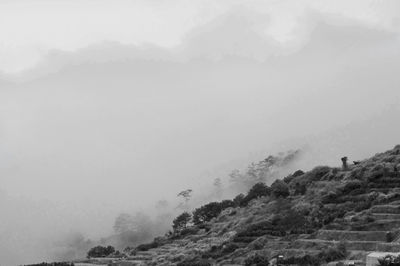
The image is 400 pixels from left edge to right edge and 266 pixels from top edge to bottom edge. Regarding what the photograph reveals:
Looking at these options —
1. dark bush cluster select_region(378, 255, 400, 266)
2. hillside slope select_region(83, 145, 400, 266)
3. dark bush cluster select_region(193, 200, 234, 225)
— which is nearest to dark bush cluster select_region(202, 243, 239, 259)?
hillside slope select_region(83, 145, 400, 266)

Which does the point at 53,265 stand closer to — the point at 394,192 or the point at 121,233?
the point at 394,192

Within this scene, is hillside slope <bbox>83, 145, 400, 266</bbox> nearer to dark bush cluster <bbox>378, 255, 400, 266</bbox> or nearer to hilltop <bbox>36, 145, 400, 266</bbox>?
hilltop <bbox>36, 145, 400, 266</bbox>

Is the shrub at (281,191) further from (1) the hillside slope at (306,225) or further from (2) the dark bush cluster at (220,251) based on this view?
(2) the dark bush cluster at (220,251)

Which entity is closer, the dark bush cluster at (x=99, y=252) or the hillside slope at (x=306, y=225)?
the hillside slope at (x=306, y=225)

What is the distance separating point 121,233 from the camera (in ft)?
479

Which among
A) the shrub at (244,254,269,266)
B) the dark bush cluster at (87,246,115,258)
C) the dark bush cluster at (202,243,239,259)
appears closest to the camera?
the shrub at (244,254,269,266)

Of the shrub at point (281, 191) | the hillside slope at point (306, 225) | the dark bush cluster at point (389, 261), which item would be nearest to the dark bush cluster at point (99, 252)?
the hillside slope at point (306, 225)

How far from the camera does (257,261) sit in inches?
1901

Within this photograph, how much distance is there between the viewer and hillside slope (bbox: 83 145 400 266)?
4597 centimetres

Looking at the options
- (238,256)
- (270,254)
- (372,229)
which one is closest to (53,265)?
(238,256)

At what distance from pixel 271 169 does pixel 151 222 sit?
35.8 meters

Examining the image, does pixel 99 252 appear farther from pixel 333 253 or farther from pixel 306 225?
pixel 333 253

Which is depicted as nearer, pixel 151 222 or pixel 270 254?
pixel 270 254

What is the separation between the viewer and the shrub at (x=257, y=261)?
1846 inches
